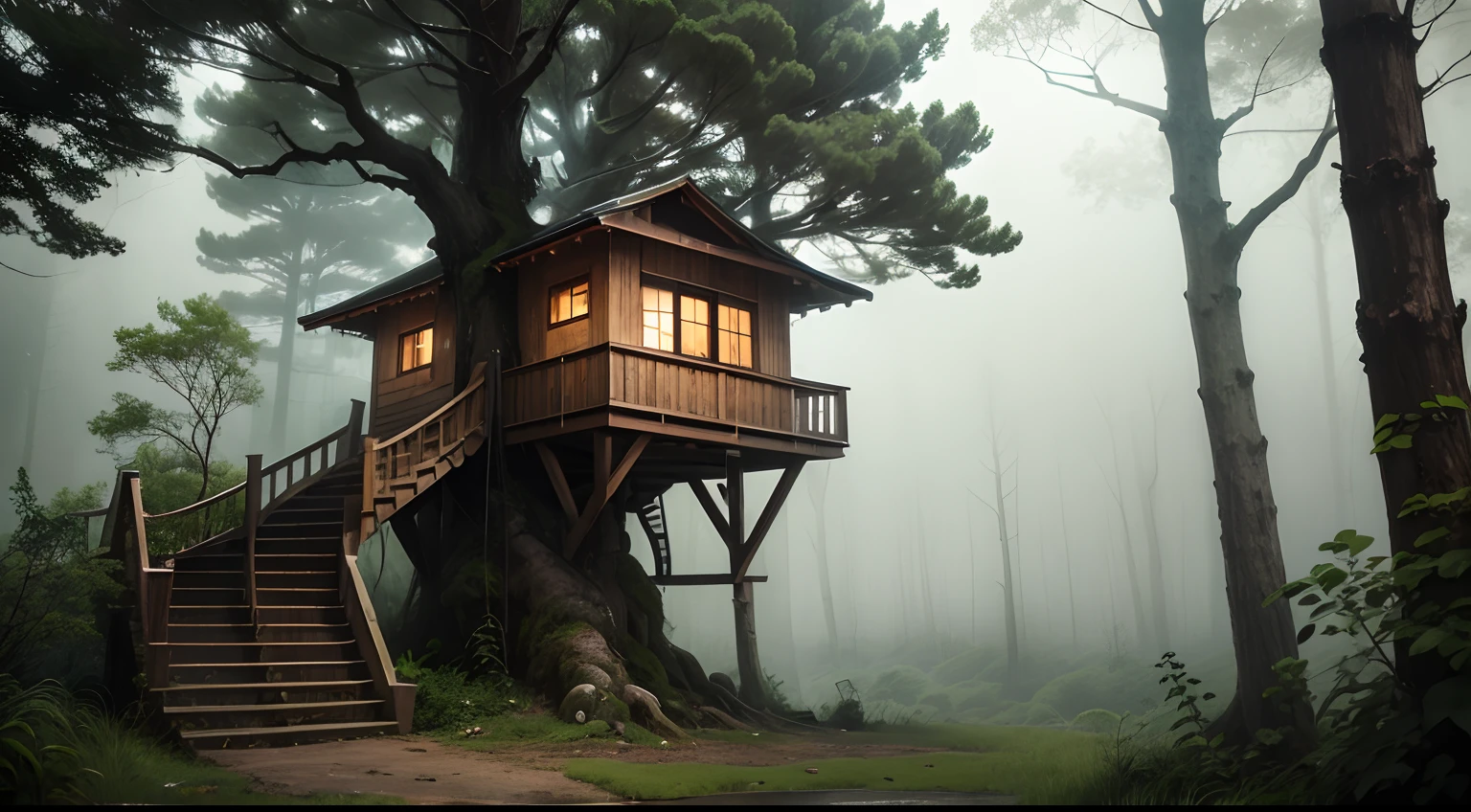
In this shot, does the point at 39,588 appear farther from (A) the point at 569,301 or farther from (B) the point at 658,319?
(B) the point at 658,319

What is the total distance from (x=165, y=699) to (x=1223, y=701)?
26.7m

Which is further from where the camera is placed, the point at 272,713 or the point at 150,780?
the point at 272,713

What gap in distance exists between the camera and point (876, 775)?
9664mm

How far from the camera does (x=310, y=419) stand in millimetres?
69188

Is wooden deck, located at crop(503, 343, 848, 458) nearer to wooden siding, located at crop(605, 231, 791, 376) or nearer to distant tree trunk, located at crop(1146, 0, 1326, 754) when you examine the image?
wooden siding, located at crop(605, 231, 791, 376)

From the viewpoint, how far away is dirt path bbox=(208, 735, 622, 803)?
771 cm

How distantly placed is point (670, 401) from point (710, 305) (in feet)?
8.56

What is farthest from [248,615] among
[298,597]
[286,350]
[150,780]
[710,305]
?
[286,350]

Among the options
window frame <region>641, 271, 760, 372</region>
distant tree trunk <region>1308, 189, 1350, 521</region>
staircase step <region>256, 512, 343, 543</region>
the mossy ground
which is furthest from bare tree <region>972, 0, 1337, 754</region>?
distant tree trunk <region>1308, 189, 1350, 521</region>

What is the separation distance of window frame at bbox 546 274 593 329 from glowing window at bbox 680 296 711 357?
63.0 inches

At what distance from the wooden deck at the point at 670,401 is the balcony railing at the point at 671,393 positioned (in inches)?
0.6

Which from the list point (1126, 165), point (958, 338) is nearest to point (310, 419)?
point (958, 338)

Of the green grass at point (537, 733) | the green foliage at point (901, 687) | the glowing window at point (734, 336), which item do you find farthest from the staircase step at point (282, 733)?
the green foliage at point (901, 687)

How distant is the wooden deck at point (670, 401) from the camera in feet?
48.2
